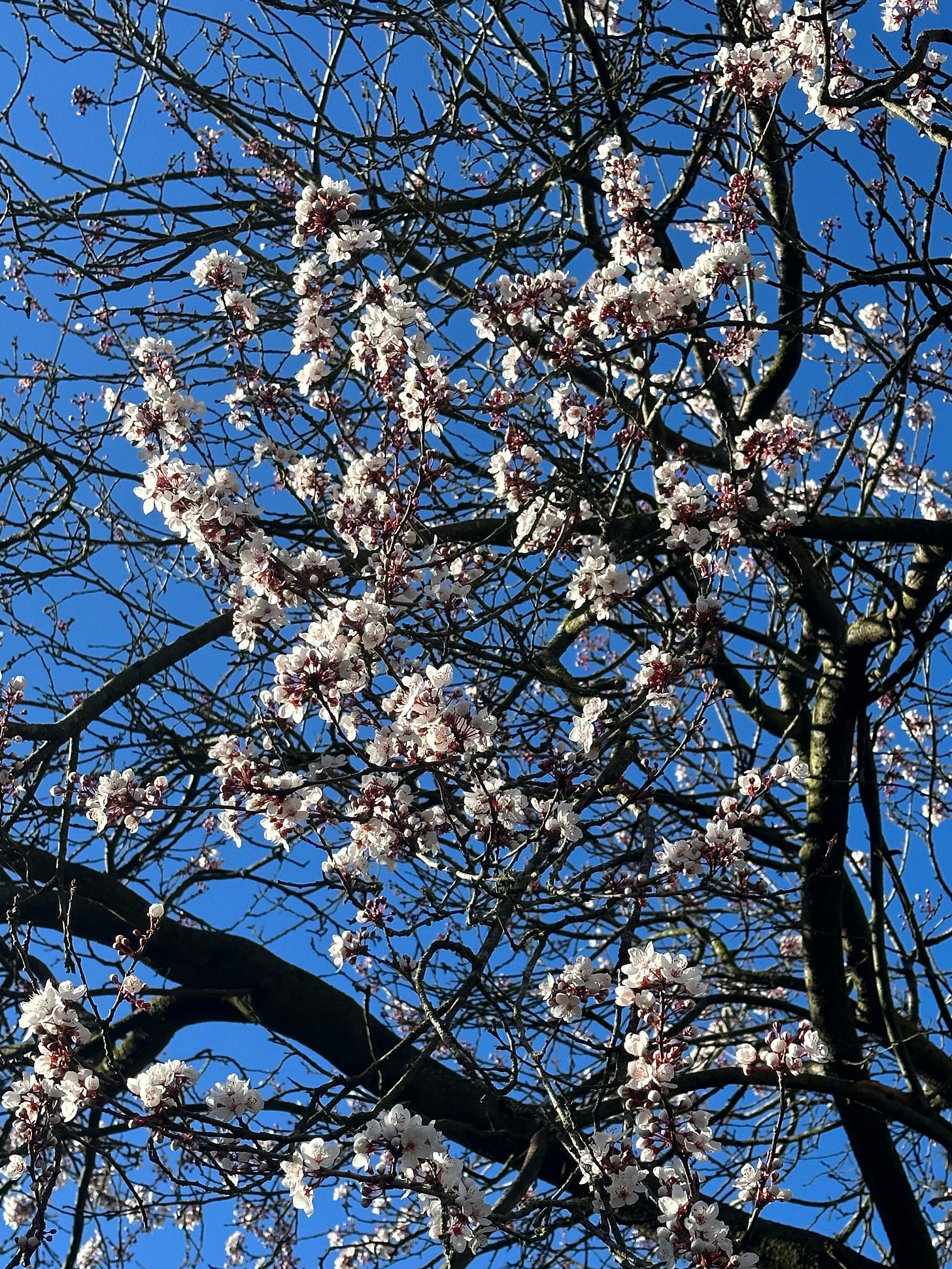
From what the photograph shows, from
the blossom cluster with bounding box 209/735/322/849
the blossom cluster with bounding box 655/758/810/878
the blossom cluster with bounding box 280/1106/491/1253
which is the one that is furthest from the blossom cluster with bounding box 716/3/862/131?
the blossom cluster with bounding box 280/1106/491/1253

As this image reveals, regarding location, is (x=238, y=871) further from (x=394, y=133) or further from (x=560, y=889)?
(x=394, y=133)

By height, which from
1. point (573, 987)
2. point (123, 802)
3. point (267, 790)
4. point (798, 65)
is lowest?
point (573, 987)

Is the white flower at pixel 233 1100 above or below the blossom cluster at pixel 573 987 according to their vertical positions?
below

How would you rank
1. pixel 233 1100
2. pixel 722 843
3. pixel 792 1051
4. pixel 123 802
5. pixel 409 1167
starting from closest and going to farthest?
pixel 409 1167 < pixel 233 1100 < pixel 792 1051 < pixel 722 843 < pixel 123 802

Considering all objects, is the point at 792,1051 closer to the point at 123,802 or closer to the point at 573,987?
the point at 573,987

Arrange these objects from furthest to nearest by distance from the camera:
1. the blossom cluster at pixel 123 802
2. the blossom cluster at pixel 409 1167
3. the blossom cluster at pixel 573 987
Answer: the blossom cluster at pixel 123 802
the blossom cluster at pixel 573 987
the blossom cluster at pixel 409 1167

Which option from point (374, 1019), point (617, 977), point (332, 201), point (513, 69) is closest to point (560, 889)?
point (617, 977)

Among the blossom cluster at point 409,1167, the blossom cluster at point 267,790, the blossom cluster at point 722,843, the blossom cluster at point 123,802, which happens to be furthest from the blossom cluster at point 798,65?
the blossom cluster at point 409,1167

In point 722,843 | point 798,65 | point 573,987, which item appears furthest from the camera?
point 798,65

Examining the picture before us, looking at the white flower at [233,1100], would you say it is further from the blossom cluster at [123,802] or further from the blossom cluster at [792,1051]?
the blossom cluster at [792,1051]

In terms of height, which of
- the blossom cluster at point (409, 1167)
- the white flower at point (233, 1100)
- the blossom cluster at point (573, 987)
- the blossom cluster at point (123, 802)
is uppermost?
the blossom cluster at point (123, 802)

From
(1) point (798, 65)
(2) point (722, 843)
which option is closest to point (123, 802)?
(2) point (722, 843)

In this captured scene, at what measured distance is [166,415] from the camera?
10.3 ft

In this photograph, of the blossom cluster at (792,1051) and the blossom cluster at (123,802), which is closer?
the blossom cluster at (792,1051)
